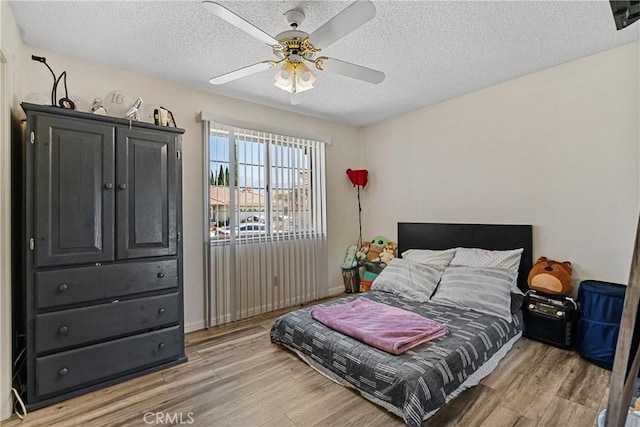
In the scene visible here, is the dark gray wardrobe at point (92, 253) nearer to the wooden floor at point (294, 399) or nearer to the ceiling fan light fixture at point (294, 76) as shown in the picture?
the wooden floor at point (294, 399)

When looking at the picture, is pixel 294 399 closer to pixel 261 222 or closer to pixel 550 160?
pixel 261 222

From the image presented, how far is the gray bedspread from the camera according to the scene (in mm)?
1724

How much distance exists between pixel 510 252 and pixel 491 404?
1.57 metres

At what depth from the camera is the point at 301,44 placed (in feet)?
6.18

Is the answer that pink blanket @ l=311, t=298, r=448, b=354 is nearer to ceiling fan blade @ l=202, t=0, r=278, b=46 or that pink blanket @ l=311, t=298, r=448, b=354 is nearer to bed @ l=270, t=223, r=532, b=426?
bed @ l=270, t=223, r=532, b=426

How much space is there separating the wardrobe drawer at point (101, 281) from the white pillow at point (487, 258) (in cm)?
278

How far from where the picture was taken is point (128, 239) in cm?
225

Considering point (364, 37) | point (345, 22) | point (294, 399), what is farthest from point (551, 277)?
point (345, 22)

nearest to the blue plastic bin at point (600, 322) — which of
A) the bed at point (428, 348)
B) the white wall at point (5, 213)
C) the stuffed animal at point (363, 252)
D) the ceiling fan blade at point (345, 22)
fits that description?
the bed at point (428, 348)

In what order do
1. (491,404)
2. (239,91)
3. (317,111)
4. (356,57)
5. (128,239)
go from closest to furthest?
1. (491,404)
2. (128,239)
3. (356,57)
4. (239,91)
5. (317,111)

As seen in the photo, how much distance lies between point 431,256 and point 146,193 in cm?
291

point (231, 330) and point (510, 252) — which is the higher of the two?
point (510, 252)

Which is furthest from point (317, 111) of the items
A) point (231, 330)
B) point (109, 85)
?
point (231, 330)

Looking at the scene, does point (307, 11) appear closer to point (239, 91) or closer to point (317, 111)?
point (239, 91)
